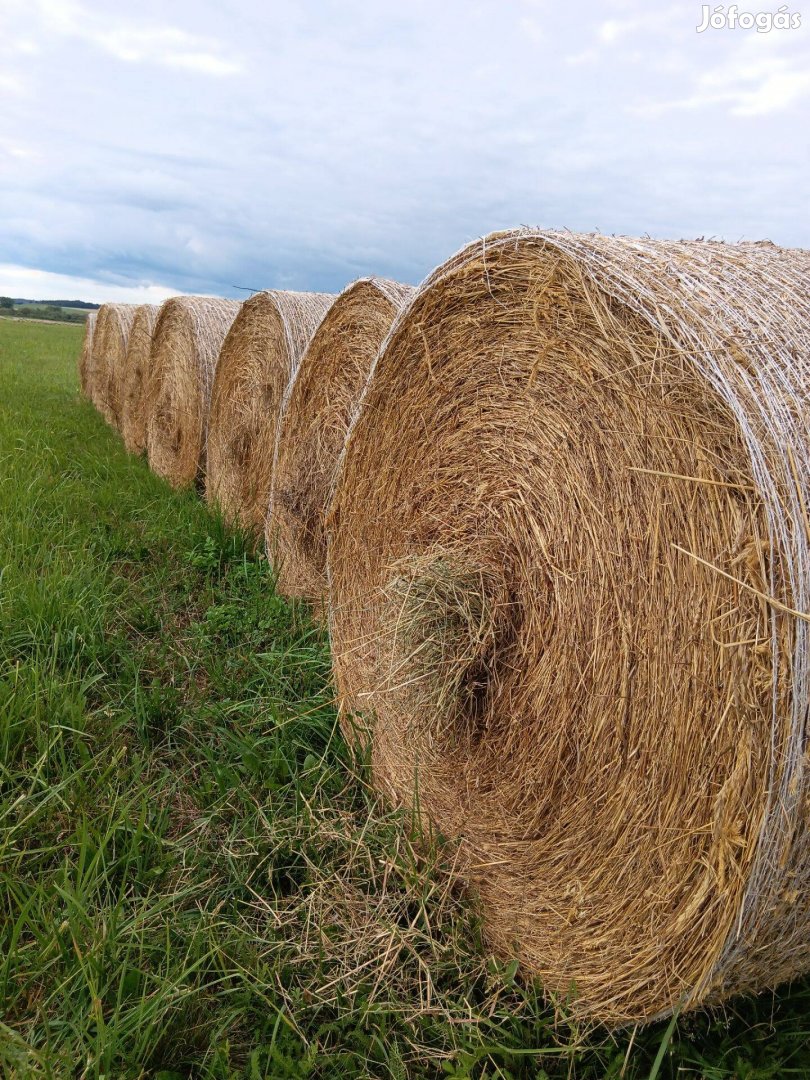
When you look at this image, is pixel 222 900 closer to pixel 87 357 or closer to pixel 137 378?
pixel 137 378

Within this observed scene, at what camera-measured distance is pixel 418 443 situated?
3180 millimetres

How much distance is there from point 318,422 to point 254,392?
1.34 m

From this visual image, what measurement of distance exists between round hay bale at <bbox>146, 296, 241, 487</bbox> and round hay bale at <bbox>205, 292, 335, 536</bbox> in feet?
1.74

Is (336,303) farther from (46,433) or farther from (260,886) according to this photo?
(46,433)

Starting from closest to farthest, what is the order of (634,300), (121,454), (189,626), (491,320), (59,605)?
(634,300) < (491,320) < (59,605) < (189,626) < (121,454)

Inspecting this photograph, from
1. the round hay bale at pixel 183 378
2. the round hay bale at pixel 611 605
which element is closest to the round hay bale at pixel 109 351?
the round hay bale at pixel 183 378

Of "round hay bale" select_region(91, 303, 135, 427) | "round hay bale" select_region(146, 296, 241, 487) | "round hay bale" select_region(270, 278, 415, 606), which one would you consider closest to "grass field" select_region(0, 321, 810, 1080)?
"round hay bale" select_region(270, 278, 415, 606)

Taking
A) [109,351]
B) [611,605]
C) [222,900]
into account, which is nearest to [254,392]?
[222,900]

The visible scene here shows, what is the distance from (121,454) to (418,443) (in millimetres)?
6451

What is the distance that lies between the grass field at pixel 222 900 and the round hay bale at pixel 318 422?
0.72m

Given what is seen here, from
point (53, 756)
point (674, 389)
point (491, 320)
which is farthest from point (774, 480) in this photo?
point (53, 756)

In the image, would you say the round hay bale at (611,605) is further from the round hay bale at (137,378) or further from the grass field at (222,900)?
the round hay bale at (137,378)

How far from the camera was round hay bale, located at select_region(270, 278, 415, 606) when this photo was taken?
4.35 meters

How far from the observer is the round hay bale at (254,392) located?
550cm
